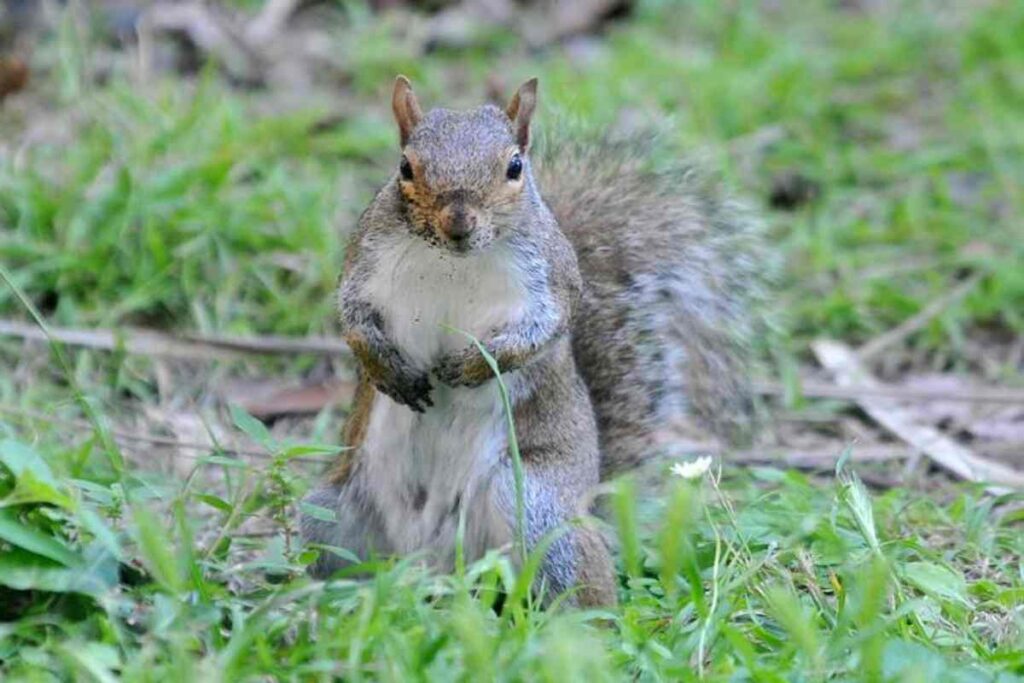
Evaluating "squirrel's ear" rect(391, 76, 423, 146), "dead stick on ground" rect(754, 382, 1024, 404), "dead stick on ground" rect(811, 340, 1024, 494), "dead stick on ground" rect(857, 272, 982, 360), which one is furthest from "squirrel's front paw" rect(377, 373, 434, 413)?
"dead stick on ground" rect(857, 272, 982, 360)

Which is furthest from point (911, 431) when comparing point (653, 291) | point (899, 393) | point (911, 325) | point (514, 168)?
point (514, 168)

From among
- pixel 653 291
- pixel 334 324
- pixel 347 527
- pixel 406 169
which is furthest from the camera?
pixel 334 324

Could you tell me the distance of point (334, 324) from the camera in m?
4.11

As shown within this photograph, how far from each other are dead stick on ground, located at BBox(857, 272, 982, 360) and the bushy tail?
0.86 meters

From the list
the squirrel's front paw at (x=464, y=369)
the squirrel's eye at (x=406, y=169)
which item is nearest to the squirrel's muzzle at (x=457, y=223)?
the squirrel's eye at (x=406, y=169)

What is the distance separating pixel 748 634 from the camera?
2.46 meters

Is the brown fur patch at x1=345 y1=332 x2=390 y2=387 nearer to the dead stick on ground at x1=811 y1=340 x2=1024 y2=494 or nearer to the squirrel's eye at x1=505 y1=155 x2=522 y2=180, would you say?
the squirrel's eye at x1=505 y1=155 x2=522 y2=180

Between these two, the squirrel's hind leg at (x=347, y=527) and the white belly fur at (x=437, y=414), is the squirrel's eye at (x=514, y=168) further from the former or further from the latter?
the squirrel's hind leg at (x=347, y=527)

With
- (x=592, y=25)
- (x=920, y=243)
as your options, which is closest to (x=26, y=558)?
(x=920, y=243)

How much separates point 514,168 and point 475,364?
299 millimetres

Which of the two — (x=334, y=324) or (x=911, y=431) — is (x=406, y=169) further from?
(x=911, y=431)

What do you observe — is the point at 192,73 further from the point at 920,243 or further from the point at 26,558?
the point at 26,558

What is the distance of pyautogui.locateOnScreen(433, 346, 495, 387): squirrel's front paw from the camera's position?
8.91 ft

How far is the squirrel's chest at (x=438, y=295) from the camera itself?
267 centimetres
